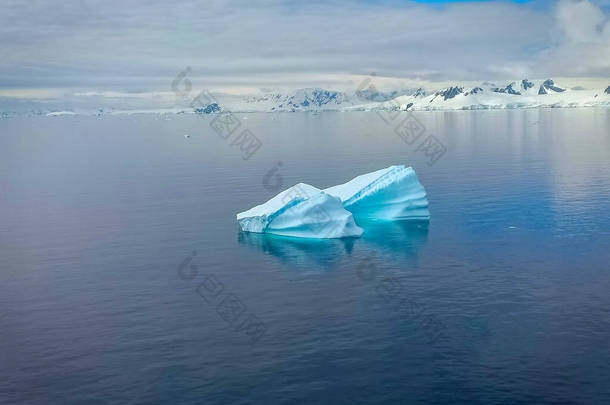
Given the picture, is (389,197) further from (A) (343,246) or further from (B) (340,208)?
(A) (343,246)

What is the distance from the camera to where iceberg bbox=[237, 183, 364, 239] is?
5678 cm

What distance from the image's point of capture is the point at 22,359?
33625 millimetres

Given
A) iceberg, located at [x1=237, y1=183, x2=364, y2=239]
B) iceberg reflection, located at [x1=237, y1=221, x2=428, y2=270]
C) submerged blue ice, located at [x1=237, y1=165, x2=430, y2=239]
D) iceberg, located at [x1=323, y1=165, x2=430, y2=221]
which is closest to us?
iceberg reflection, located at [x1=237, y1=221, x2=428, y2=270]

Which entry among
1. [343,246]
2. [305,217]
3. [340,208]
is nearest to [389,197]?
[340,208]

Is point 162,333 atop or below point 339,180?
below

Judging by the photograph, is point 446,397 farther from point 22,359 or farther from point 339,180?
point 339,180

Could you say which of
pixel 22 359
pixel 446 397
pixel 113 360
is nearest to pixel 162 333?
pixel 113 360

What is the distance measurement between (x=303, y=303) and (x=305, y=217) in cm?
1704

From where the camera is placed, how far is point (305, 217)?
186 ft

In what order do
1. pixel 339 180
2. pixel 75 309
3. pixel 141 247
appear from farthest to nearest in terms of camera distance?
pixel 339 180 → pixel 141 247 → pixel 75 309

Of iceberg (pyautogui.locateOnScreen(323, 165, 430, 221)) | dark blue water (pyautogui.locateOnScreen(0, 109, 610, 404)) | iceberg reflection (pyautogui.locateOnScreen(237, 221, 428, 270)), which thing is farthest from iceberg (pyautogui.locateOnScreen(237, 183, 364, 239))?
iceberg (pyautogui.locateOnScreen(323, 165, 430, 221))

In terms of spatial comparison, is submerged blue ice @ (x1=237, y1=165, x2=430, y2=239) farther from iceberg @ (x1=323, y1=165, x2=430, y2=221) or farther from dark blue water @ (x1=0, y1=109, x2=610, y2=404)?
dark blue water @ (x1=0, y1=109, x2=610, y2=404)

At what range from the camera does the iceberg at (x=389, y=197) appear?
62781 millimetres

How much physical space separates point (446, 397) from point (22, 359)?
72.3ft
